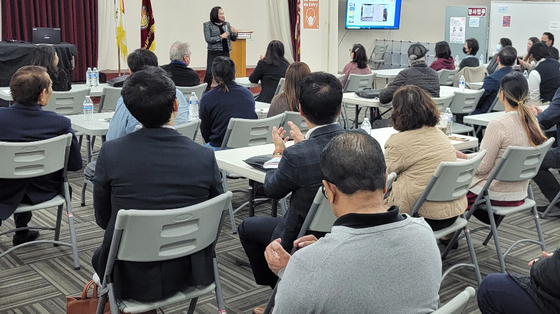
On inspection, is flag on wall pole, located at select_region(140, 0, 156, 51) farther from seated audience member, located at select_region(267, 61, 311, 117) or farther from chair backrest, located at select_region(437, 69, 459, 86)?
seated audience member, located at select_region(267, 61, 311, 117)

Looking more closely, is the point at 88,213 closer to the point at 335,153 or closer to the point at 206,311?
the point at 206,311

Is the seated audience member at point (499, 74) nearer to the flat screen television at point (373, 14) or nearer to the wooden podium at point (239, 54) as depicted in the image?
the wooden podium at point (239, 54)

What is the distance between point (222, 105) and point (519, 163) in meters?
2.05

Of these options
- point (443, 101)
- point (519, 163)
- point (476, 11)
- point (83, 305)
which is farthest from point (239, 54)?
point (83, 305)

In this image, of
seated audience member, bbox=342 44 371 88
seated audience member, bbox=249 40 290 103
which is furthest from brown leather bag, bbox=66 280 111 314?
seated audience member, bbox=342 44 371 88

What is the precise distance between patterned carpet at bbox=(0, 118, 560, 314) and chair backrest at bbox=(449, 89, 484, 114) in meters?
1.65

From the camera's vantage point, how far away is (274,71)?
6703 millimetres

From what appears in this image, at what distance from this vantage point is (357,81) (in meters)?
7.40

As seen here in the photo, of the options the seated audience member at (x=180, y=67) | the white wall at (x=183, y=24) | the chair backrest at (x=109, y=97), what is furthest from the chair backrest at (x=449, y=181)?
the white wall at (x=183, y=24)

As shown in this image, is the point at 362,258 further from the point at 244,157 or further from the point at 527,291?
the point at 244,157

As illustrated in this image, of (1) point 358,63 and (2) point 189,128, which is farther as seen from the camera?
(1) point 358,63

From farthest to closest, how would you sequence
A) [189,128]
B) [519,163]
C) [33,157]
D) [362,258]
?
[189,128], [519,163], [33,157], [362,258]

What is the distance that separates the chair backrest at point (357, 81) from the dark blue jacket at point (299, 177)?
491 cm

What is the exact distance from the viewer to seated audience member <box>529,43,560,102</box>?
603cm
